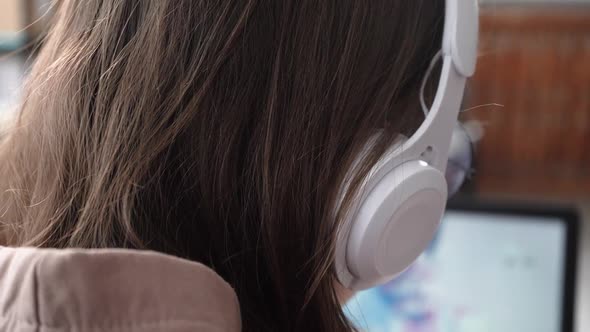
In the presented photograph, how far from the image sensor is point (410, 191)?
43 centimetres

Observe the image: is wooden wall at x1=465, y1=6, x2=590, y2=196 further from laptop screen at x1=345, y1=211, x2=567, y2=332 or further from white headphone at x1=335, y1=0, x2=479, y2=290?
white headphone at x1=335, y1=0, x2=479, y2=290

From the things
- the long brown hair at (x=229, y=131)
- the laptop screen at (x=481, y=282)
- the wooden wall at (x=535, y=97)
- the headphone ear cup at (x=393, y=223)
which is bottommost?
the wooden wall at (x=535, y=97)

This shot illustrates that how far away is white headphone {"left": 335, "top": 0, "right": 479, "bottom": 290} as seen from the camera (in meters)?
0.42

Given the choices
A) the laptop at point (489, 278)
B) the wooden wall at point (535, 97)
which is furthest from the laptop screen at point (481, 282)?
the wooden wall at point (535, 97)

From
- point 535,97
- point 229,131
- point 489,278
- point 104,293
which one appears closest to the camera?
point 104,293

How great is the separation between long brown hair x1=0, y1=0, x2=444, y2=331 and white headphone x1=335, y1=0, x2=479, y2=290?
0.01 m

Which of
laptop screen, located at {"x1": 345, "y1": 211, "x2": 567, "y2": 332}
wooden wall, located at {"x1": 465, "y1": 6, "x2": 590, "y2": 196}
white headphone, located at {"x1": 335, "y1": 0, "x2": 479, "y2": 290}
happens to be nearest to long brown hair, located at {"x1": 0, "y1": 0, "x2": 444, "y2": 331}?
white headphone, located at {"x1": 335, "y1": 0, "x2": 479, "y2": 290}

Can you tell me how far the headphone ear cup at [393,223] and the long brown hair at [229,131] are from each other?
0.02m

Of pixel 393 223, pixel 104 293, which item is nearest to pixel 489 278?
pixel 393 223

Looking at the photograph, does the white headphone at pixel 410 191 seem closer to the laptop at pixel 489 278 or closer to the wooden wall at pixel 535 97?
the laptop at pixel 489 278

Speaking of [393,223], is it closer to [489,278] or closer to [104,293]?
[104,293]

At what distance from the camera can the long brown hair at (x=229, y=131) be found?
40cm

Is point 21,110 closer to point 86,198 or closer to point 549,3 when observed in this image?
point 86,198

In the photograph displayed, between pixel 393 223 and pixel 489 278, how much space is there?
0.44 metres
